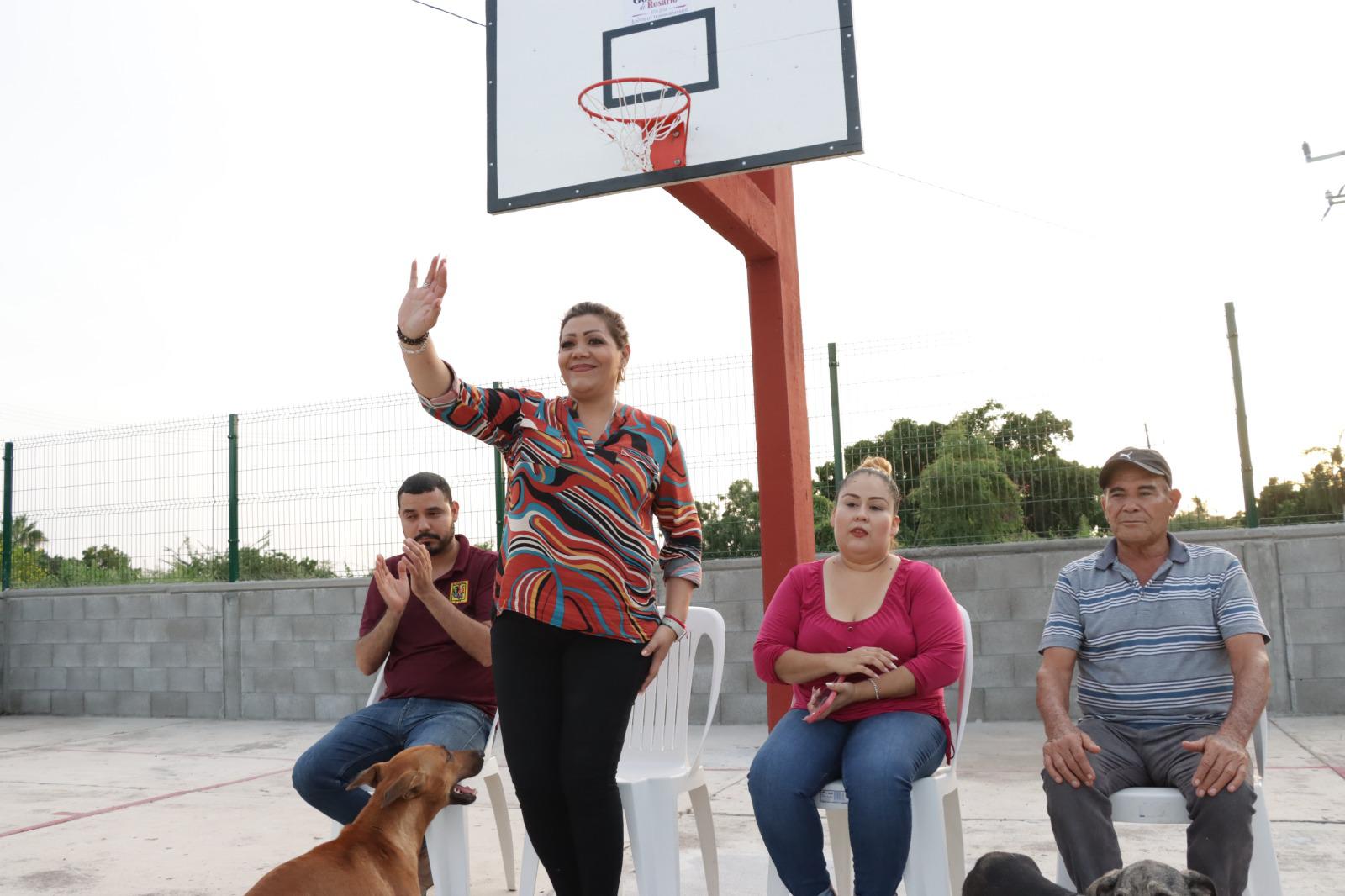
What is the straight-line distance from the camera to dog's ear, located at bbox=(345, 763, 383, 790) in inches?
97.1

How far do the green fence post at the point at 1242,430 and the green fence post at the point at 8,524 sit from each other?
31.1 feet

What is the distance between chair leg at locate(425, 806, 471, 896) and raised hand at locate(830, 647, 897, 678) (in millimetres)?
1048

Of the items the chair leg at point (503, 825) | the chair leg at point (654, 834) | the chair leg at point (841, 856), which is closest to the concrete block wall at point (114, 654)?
the chair leg at point (503, 825)

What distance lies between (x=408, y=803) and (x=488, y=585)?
2.44 feet

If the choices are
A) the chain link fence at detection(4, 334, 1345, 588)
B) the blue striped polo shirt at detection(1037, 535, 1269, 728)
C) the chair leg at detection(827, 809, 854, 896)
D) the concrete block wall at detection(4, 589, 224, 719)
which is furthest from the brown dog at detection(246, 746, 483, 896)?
the concrete block wall at detection(4, 589, 224, 719)

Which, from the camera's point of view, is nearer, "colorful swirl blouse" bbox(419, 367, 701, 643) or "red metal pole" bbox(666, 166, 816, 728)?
"colorful swirl blouse" bbox(419, 367, 701, 643)

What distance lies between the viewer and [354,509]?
7363 mm

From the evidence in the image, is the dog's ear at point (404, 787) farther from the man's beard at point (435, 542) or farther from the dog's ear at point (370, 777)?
the man's beard at point (435, 542)

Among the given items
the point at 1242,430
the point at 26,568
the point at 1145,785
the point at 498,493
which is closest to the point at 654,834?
the point at 1145,785

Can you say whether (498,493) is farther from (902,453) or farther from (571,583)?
(571,583)

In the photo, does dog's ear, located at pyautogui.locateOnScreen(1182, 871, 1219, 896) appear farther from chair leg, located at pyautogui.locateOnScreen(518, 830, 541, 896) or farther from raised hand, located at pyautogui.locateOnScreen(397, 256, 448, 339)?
raised hand, located at pyautogui.locateOnScreen(397, 256, 448, 339)

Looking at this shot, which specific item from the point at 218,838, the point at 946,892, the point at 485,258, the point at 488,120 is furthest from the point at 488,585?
the point at 485,258

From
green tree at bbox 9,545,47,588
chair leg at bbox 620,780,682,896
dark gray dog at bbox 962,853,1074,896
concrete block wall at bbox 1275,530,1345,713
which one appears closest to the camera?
dark gray dog at bbox 962,853,1074,896

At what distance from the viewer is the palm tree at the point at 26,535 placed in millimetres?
8875
